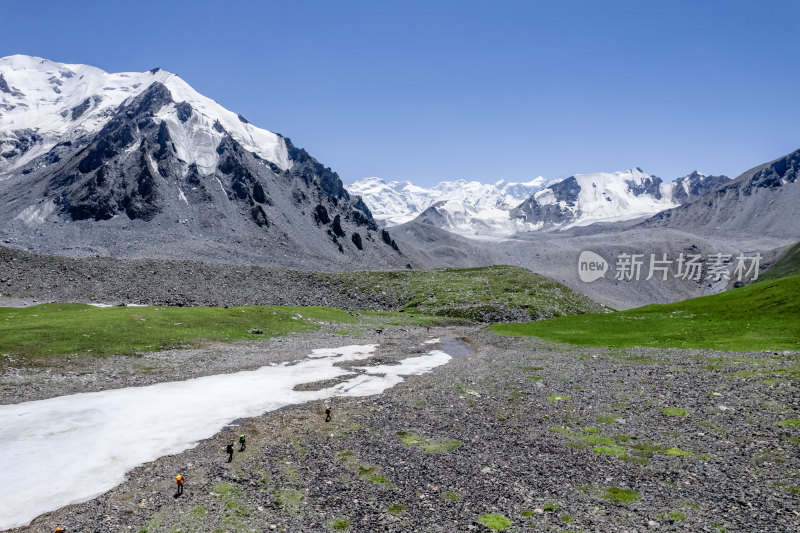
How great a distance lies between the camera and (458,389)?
35.6m

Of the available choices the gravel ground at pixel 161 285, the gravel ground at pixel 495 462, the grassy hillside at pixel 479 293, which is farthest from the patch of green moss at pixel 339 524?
the gravel ground at pixel 161 285

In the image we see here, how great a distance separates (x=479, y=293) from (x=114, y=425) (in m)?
96.3

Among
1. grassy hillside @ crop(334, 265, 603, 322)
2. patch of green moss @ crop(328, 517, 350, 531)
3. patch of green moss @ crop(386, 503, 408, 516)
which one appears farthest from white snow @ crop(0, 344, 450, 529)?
grassy hillside @ crop(334, 265, 603, 322)

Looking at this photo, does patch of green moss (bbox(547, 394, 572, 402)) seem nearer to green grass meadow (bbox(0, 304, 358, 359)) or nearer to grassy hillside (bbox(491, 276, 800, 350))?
grassy hillside (bbox(491, 276, 800, 350))

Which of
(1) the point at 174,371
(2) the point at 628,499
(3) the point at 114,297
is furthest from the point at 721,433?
(3) the point at 114,297

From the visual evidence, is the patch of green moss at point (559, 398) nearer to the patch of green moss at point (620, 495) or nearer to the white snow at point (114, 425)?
the white snow at point (114, 425)

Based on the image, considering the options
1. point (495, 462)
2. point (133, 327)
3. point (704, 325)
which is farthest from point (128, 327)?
point (704, 325)

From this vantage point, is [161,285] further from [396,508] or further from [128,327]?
[396,508]

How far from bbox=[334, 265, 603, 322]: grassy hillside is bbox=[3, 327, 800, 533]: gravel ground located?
64830 millimetres

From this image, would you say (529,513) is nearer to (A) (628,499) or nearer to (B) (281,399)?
(A) (628,499)

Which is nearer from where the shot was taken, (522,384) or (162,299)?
(522,384)

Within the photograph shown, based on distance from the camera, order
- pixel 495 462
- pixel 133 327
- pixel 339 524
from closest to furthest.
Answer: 1. pixel 339 524
2. pixel 495 462
3. pixel 133 327

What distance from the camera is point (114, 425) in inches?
1027

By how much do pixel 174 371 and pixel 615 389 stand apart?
39026mm
